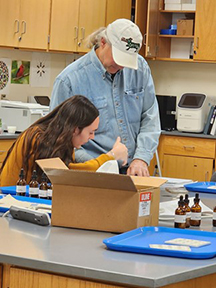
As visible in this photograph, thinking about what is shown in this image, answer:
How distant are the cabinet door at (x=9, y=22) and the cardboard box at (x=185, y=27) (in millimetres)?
1883

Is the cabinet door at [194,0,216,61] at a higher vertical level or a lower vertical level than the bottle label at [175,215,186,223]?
higher

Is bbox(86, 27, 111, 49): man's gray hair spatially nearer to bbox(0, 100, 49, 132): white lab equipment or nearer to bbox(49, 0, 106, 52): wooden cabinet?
bbox(0, 100, 49, 132): white lab equipment

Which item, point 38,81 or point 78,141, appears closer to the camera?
point 78,141

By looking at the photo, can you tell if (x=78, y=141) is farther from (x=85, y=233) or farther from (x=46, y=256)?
(x=46, y=256)

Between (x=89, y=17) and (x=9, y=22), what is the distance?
98 cm

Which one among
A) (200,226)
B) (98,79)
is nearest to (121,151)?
(98,79)

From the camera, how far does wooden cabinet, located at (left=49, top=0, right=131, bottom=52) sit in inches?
248

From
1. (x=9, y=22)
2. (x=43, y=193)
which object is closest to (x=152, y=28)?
(x=9, y=22)

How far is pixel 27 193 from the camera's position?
2906mm

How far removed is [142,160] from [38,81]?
3436 millimetres

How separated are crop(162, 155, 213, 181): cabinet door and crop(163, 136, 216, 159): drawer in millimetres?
52

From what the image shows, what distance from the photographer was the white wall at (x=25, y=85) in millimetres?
6516

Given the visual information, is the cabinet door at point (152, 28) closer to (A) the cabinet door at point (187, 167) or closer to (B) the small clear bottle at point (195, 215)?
(A) the cabinet door at point (187, 167)

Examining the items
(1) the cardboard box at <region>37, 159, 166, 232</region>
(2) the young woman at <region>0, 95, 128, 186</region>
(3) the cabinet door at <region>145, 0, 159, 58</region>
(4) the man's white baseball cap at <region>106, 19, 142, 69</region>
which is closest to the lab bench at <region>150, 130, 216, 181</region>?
(3) the cabinet door at <region>145, 0, 159, 58</region>
